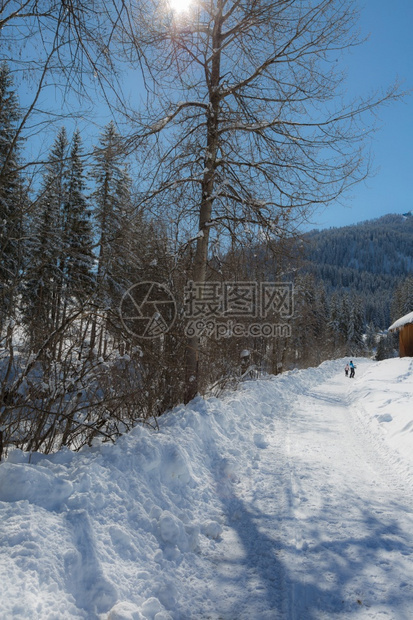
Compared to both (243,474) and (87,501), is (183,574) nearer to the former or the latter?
(87,501)

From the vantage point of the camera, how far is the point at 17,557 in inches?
83.7

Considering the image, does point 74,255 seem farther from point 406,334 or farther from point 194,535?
point 406,334

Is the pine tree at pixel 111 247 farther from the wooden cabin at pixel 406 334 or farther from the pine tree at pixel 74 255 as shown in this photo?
the wooden cabin at pixel 406 334

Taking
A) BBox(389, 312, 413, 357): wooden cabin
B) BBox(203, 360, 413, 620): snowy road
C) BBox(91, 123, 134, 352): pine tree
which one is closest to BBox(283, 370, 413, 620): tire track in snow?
BBox(203, 360, 413, 620): snowy road

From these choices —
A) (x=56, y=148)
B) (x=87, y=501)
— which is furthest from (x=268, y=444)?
(x=56, y=148)

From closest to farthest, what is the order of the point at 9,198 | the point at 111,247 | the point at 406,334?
the point at 9,198 → the point at 111,247 → the point at 406,334

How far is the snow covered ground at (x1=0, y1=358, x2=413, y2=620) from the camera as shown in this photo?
2.30m

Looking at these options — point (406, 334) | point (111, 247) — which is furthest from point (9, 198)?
point (406, 334)

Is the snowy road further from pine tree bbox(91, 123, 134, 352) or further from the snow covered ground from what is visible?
pine tree bbox(91, 123, 134, 352)

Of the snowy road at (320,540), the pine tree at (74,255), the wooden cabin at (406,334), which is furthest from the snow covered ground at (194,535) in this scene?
the wooden cabin at (406,334)

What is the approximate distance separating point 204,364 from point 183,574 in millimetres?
6096

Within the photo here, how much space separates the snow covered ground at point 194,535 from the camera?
7.54 feet

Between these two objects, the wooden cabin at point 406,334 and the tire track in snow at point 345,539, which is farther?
the wooden cabin at point 406,334

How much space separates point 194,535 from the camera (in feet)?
10.9
